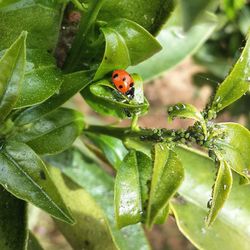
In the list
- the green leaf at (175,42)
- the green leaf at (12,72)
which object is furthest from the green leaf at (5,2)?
the green leaf at (175,42)

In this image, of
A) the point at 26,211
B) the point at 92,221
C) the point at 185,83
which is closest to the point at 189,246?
the point at 185,83

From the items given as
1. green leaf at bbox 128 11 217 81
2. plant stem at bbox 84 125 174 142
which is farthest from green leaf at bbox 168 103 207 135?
green leaf at bbox 128 11 217 81

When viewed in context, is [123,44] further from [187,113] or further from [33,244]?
[33,244]

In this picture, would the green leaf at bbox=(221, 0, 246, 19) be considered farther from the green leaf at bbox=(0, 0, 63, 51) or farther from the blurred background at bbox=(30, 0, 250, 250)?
the green leaf at bbox=(0, 0, 63, 51)

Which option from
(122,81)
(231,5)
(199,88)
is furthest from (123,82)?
(199,88)

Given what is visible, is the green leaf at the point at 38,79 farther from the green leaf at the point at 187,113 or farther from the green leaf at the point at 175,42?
the green leaf at the point at 175,42

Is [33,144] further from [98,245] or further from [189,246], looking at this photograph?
[189,246]
